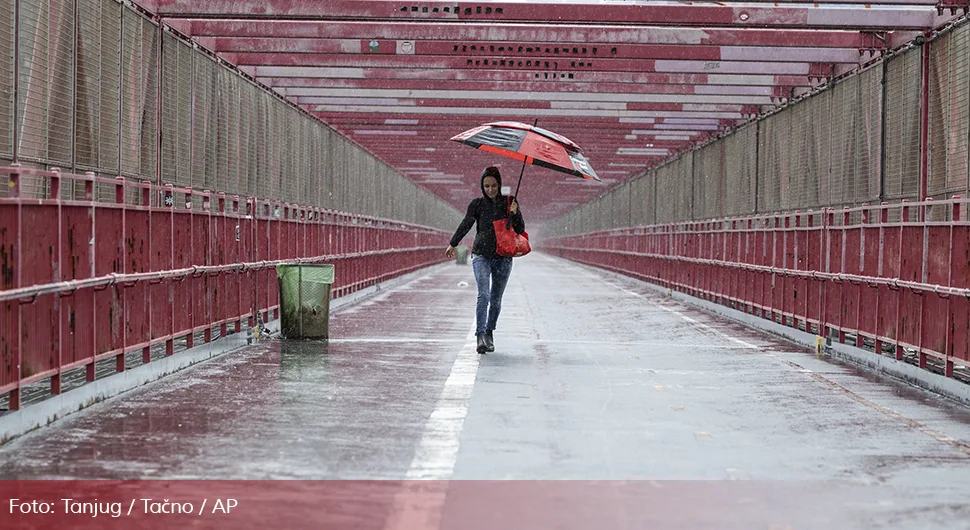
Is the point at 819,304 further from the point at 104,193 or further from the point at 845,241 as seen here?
the point at 104,193

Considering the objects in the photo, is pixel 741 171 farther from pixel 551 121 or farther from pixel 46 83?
pixel 46 83

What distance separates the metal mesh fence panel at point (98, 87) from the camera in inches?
523

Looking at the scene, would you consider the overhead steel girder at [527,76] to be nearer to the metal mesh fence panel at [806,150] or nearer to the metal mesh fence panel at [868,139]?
the metal mesh fence panel at [806,150]

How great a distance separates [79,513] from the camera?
5539 millimetres

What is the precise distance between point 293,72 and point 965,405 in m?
16.5

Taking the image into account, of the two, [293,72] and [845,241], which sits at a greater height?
[293,72]

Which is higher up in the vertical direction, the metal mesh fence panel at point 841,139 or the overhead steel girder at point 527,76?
the overhead steel girder at point 527,76

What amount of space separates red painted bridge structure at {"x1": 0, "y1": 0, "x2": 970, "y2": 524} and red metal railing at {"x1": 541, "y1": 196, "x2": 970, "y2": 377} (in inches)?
1.6

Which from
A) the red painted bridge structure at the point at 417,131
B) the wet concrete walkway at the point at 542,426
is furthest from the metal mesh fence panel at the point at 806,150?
the wet concrete walkway at the point at 542,426

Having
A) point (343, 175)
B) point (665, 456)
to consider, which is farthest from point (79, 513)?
point (343, 175)

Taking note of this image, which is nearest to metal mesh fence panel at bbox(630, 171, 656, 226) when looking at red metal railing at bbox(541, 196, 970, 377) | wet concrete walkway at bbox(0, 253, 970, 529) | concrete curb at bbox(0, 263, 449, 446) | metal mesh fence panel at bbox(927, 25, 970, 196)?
red metal railing at bbox(541, 196, 970, 377)

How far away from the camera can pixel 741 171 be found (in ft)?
97.4

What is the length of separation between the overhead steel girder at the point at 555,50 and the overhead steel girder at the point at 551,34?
39cm

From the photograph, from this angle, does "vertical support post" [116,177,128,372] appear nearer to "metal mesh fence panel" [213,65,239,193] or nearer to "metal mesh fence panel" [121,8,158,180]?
"metal mesh fence panel" [121,8,158,180]
